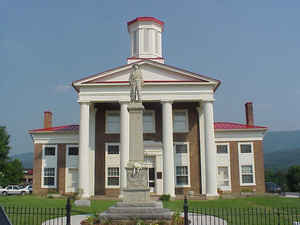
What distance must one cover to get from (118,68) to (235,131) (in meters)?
13.5

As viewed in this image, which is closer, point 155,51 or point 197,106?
point 197,106

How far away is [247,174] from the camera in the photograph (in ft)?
114

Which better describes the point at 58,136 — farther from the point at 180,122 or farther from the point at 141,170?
the point at 141,170

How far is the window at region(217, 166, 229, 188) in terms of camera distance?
113ft

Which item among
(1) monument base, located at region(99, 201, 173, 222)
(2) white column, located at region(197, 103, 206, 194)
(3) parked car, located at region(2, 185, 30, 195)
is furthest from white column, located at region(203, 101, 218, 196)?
(3) parked car, located at region(2, 185, 30, 195)

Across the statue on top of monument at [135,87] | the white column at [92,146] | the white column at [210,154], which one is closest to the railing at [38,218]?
the statue on top of monument at [135,87]

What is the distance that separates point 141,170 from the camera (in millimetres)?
13898

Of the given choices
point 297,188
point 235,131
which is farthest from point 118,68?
point 297,188

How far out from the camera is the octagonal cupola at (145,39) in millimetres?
37125

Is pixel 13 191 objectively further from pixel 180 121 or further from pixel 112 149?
pixel 180 121

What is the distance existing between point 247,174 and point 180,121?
8559 millimetres

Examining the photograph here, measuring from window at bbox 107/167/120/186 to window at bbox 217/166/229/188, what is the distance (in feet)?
33.0

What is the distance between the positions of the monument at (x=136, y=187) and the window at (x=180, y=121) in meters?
19.4

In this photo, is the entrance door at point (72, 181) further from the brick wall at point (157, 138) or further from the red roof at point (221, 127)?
the red roof at point (221, 127)
